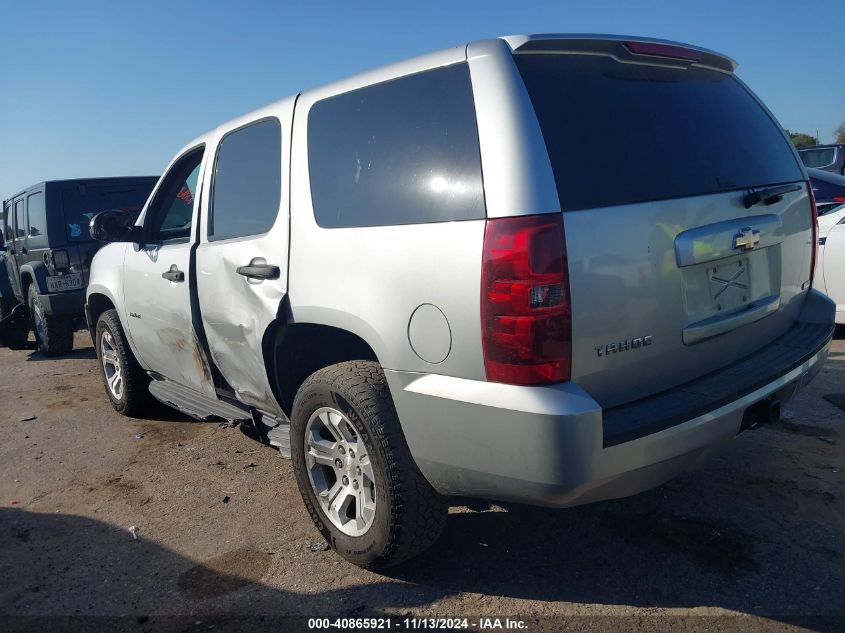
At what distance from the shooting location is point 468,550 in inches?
123

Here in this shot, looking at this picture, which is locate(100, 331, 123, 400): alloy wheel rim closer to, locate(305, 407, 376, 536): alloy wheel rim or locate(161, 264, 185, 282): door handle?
locate(161, 264, 185, 282): door handle

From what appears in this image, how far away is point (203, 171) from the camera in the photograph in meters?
4.03

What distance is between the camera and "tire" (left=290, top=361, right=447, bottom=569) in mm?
2691

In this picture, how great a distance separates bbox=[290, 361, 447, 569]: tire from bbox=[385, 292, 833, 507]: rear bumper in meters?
0.12

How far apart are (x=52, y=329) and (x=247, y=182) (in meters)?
6.00

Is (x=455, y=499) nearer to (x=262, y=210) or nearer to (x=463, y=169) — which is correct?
Answer: (x=463, y=169)

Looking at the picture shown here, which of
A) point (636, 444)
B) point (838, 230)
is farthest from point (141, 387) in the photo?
point (838, 230)

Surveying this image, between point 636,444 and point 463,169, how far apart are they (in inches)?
42.7

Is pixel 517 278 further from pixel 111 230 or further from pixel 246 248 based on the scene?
pixel 111 230

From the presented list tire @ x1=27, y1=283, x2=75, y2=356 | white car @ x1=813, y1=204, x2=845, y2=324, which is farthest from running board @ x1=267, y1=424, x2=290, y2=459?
tire @ x1=27, y1=283, x2=75, y2=356

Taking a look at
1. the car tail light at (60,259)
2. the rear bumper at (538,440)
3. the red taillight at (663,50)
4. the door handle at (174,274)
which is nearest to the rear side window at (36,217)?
the car tail light at (60,259)

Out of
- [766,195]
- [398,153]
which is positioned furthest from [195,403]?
[766,195]

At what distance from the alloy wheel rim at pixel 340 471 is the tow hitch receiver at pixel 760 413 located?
1450mm

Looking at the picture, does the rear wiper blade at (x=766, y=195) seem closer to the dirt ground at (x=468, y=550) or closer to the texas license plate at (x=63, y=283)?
the dirt ground at (x=468, y=550)
